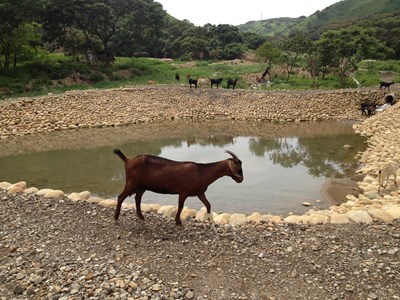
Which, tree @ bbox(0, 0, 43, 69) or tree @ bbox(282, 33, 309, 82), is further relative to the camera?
tree @ bbox(282, 33, 309, 82)

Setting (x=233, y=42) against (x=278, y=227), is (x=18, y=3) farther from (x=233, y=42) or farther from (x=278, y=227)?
(x=233, y=42)

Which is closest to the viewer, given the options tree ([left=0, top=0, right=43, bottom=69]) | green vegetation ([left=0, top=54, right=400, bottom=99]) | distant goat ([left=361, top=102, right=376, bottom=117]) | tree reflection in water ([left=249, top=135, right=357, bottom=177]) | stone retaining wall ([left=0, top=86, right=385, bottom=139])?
tree reflection in water ([left=249, top=135, right=357, bottom=177])

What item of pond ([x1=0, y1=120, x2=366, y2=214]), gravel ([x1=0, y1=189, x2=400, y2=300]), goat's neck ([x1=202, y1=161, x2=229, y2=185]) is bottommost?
pond ([x1=0, y1=120, x2=366, y2=214])

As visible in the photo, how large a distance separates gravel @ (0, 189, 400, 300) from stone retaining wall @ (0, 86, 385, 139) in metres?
16.9

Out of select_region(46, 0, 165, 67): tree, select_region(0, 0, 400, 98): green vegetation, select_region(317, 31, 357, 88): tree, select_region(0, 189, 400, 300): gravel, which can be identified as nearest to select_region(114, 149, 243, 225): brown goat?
select_region(0, 189, 400, 300): gravel

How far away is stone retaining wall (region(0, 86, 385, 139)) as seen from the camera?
23.2 metres

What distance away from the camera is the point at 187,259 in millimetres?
5914

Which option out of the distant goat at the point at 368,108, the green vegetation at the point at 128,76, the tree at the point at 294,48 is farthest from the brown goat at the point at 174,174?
the tree at the point at 294,48

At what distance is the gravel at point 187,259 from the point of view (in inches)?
204

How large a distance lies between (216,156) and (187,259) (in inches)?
413

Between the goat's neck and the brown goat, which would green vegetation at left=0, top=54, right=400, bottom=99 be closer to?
the brown goat

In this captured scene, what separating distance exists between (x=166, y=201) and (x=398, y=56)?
57346mm

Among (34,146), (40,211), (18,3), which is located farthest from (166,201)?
(18,3)

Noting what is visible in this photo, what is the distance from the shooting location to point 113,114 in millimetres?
24578
